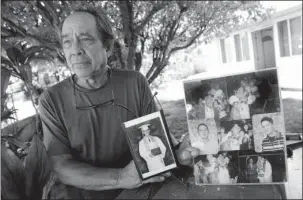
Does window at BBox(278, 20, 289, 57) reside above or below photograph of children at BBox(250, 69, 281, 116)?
above

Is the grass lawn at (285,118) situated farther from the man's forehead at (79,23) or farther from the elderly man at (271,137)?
the elderly man at (271,137)

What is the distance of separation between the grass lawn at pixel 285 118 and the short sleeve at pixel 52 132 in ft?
14.6

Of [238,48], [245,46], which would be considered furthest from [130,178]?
[238,48]

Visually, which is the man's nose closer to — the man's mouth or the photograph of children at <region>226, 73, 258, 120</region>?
the man's mouth

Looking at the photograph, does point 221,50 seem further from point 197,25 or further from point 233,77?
point 233,77

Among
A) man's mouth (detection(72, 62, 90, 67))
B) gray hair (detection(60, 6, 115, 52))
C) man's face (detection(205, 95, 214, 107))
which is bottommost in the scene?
man's face (detection(205, 95, 214, 107))

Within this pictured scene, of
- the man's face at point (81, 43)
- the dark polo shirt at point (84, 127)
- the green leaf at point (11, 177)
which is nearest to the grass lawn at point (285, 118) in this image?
the dark polo shirt at point (84, 127)

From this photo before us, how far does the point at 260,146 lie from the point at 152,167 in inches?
17.1

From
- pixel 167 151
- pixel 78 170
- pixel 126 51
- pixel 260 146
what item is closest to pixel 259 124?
pixel 260 146

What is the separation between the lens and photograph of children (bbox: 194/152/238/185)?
1111 millimetres

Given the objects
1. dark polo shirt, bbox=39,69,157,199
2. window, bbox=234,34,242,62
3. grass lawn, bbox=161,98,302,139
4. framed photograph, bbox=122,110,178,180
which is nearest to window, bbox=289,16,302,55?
window, bbox=234,34,242,62

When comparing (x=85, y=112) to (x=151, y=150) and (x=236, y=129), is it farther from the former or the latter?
(x=236, y=129)

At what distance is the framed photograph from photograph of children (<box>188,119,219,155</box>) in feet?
0.35

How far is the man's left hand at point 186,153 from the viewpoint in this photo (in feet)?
3.70
